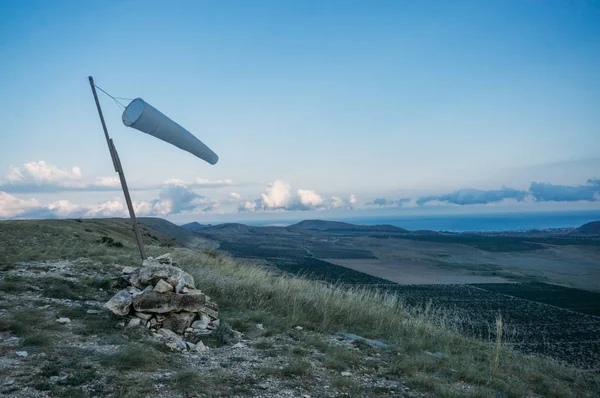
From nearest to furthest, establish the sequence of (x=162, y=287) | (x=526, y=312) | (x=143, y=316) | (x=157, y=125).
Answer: (x=143, y=316)
(x=162, y=287)
(x=157, y=125)
(x=526, y=312)

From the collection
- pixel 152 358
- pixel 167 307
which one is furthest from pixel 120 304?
pixel 152 358

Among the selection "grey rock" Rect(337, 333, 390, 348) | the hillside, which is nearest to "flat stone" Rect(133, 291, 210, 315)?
the hillside

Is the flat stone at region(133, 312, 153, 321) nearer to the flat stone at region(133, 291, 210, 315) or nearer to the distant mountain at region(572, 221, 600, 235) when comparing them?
the flat stone at region(133, 291, 210, 315)

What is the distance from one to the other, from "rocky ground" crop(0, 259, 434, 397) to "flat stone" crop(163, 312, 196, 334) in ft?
1.25

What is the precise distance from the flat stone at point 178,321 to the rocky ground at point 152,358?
38 centimetres

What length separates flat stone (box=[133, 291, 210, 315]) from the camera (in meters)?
7.38

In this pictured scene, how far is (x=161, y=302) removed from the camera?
24.3 ft

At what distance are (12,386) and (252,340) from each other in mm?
3952

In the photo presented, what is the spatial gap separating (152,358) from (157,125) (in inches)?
200

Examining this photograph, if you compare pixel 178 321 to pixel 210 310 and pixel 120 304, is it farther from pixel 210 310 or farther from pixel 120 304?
pixel 120 304

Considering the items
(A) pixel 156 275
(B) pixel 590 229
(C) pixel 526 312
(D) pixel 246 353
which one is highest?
(A) pixel 156 275

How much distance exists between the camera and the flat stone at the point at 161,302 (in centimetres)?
738

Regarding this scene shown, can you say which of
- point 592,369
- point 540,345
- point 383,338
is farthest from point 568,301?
point 383,338

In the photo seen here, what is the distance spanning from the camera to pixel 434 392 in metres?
5.70
